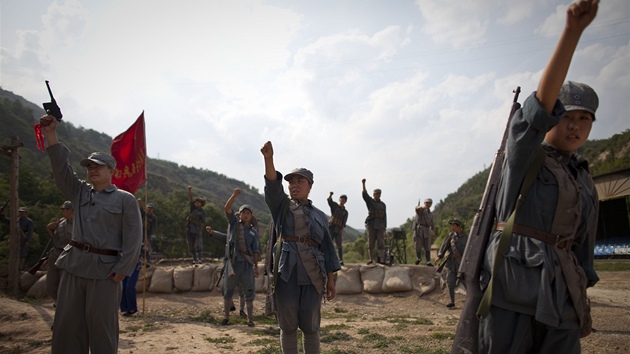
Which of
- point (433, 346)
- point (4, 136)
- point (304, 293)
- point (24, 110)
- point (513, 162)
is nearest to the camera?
point (513, 162)

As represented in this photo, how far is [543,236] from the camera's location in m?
2.11

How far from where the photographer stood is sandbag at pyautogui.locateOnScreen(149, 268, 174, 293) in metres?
14.0

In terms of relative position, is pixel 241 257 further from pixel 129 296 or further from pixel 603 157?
pixel 603 157

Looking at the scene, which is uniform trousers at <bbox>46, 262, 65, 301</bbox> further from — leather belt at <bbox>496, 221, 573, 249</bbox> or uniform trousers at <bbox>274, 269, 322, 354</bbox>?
leather belt at <bbox>496, 221, 573, 249</bbox>

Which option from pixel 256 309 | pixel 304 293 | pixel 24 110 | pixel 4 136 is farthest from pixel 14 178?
pixel 24 110

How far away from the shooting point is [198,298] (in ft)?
44.3

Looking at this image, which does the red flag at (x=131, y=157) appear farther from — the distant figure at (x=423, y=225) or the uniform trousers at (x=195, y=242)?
the distant figure at (x=423, y=225)

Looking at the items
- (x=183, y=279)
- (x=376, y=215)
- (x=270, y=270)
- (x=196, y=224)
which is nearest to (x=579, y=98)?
(x=270, y=270)

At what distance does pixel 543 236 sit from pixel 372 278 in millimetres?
11697

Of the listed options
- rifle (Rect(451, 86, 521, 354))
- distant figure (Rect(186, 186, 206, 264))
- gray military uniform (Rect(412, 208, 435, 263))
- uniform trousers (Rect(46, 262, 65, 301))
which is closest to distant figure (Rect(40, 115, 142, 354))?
uniform trousers (Rect(46, 262, 65, 301))

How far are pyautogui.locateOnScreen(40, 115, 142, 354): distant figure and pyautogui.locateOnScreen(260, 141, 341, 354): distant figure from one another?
133 centimetres

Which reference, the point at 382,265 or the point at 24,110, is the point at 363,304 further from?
the point at 24,110

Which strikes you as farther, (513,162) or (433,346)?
(433,346)

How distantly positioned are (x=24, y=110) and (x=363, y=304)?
54.8 meters
